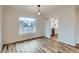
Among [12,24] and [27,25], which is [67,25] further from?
[12,24]

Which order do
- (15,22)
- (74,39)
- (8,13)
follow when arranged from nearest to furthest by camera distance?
(74,39) < (8,13) < (15,22)

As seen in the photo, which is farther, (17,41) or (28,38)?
(28,38)

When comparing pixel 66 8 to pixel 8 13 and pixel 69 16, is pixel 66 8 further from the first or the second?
pixel 8 13

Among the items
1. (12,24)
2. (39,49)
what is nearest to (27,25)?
(12,24)

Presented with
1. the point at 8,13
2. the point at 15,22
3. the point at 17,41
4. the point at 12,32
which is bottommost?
the point at 17,41

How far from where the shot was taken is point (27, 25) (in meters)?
6.77

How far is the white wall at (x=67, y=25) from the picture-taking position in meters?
4.84

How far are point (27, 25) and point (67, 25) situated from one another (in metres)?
2.86

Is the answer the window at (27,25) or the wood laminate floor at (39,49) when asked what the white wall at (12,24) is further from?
the wood laminate floor at (39,49)

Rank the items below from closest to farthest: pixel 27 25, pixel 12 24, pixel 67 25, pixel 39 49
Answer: pixel 39 49 → pixel 67 25 → pixel 12 24 → pixel 27 25
